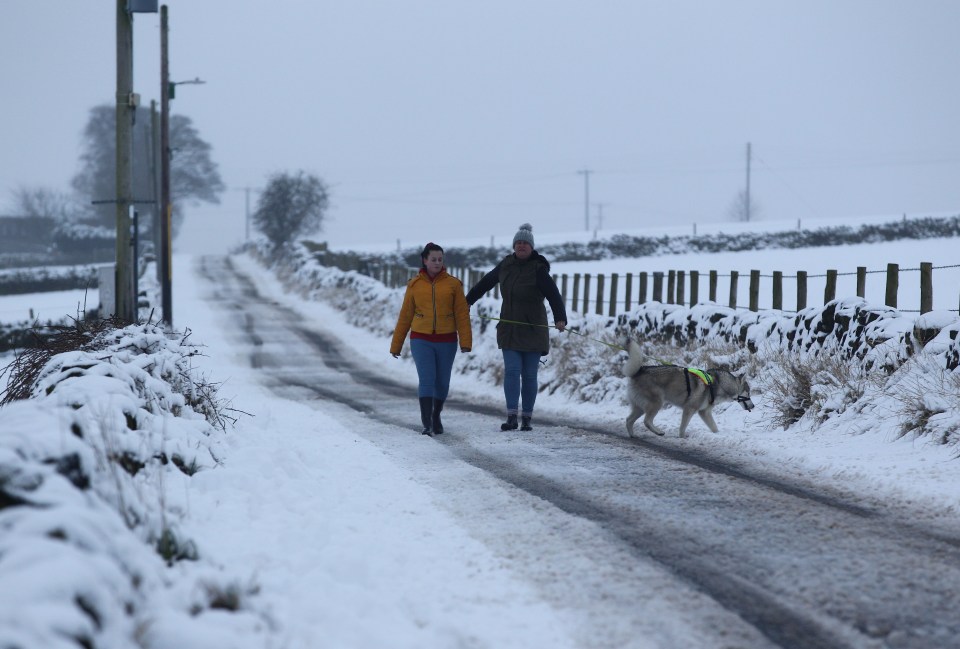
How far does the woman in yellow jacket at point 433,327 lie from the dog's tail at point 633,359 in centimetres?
166

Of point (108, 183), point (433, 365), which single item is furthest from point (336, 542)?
point (108, 183)

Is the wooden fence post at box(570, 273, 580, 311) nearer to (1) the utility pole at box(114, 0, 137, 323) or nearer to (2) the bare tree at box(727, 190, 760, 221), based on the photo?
(1) the utility pole at box(114, 0, 137, 323)

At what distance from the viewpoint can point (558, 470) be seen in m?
7.11

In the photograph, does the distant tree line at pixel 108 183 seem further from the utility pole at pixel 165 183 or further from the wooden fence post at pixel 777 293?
the wooden fence post at pixel 777 293

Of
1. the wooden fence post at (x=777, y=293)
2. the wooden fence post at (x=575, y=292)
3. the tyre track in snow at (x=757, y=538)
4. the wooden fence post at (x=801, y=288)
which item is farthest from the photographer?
the wooden fence post at (x=575, y=292)

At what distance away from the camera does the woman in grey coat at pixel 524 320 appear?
9.81 m

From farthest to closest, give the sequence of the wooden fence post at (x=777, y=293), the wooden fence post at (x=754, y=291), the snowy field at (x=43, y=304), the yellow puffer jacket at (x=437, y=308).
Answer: the snowy field at (x=43, y=304), the wooden fence post at (x=754, y=291), the wooden fence post at (x=777, y=293), the yellow puffer jacket at (x=437, y=308)

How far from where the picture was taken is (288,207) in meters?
54.7

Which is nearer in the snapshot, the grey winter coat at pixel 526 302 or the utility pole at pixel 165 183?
the grey winter coat at pixel 526 302

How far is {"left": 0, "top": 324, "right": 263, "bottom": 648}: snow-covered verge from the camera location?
279 cm

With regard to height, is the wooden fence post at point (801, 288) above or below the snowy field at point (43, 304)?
above

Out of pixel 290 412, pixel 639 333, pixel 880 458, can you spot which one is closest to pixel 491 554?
pixel 880 458

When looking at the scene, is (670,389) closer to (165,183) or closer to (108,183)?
(165,183)

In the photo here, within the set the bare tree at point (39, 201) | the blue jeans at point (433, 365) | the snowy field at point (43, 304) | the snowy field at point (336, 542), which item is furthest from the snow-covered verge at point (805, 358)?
the bare tree at point (39, 201)
